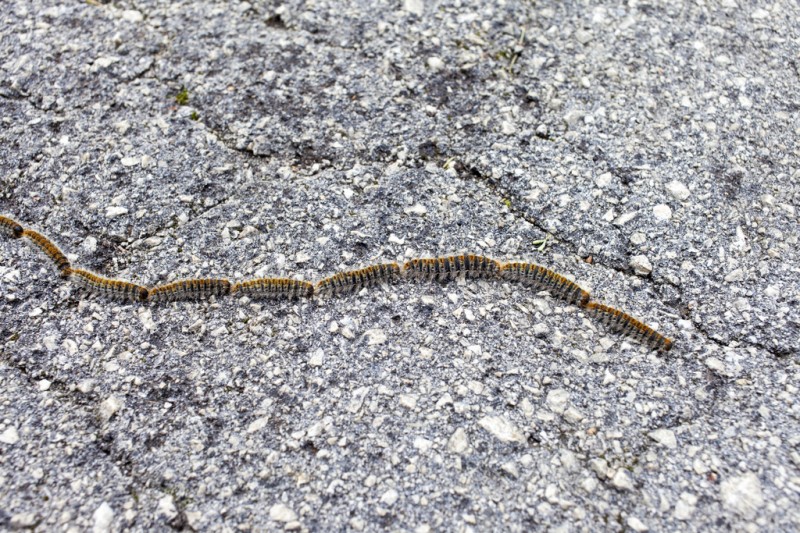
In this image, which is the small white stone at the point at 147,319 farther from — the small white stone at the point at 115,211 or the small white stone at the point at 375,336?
the small white stone at the point at 375,336

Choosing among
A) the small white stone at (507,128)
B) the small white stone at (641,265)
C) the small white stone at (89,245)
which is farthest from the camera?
the small white stone at (507,128)

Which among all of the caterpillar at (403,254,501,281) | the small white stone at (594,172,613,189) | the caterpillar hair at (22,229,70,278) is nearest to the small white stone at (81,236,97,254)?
the caterpillar hair at (22,229,70,278)

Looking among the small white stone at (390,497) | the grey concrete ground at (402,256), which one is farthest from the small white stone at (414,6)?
the small white stone at (390,497)

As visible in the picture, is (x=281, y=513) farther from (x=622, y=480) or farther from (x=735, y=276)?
(x=735, y=276)

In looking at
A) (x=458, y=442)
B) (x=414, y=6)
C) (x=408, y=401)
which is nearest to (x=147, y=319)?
(x=408, y=401)

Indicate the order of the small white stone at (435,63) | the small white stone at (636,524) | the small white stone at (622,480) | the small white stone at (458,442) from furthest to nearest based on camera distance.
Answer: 1. the small white stone at (435,63)
2. the small white stone at (458,442)
3. the small white stone at (622,480)
4. the small white stone at (636,524)

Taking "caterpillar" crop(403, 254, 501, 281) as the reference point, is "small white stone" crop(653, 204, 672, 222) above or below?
above

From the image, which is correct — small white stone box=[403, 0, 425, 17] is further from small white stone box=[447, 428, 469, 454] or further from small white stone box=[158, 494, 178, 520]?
small white stone box=[158, 494, 178, 520]

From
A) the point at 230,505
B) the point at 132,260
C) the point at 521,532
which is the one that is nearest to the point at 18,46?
the point at 132,260
